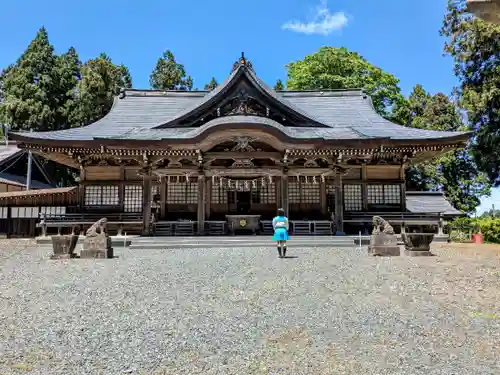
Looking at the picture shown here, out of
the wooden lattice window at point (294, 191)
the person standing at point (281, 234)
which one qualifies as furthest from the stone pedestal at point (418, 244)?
the wooden lattice window at point (294, 191)

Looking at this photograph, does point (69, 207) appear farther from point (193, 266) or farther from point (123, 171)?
point (193, 266)

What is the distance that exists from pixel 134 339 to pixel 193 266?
532 cm

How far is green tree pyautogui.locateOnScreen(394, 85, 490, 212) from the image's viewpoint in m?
31.0

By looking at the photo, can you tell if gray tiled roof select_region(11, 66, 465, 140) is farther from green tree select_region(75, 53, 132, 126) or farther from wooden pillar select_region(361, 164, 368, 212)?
green tree select_region(75, 53, 132, 126)

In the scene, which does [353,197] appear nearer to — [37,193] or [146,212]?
[146,212]

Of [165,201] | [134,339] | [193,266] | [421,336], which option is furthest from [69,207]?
[421,336]

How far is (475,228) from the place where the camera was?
→ 856 inches

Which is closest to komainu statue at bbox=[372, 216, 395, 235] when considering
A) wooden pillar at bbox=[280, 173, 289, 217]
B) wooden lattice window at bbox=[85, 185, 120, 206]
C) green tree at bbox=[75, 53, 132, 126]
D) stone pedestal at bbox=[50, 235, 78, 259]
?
wooden pillar at bbox=[280, 173, 289, 217]

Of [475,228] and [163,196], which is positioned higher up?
[163,196]

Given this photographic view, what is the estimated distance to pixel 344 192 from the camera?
65.8ft

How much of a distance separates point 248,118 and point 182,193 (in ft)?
17.1

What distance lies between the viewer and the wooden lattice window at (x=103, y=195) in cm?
1978

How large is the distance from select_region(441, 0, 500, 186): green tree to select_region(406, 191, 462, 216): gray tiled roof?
322cm

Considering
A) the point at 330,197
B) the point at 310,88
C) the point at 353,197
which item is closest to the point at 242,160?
the point at 330,197
